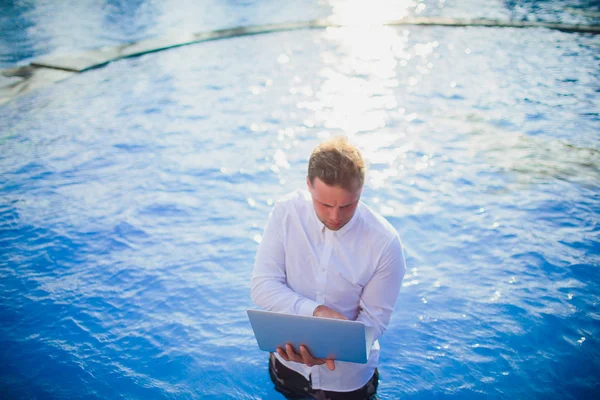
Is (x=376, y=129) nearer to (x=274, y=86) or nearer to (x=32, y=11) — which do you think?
(x=274, y=86)

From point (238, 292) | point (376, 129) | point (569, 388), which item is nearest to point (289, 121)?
point (376, 129)

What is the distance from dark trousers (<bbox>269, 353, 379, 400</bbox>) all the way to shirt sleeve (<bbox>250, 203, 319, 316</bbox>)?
0.45 m

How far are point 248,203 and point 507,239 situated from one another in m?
3.06

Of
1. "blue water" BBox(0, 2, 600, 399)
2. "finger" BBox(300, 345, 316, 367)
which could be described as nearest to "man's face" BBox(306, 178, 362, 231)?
"finger" BBox(300, 345, 316, 367)

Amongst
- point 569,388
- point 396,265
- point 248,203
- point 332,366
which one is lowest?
point 569,388

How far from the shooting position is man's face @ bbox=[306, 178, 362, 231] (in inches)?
75.3

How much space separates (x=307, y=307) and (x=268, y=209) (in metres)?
3.72

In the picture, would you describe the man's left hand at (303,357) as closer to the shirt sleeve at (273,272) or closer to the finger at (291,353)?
the finger at (291,353)

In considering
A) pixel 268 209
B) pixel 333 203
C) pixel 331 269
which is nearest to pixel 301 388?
pixel 331 269

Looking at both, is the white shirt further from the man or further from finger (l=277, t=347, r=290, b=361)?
finger (l=277, t=347, r=290, b=361)

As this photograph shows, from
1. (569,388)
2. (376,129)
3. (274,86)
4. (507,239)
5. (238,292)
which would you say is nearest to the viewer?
(569,388)

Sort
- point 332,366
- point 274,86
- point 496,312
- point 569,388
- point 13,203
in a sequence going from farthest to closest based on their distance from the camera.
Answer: point 274,86, point 13,203, point 496,312, point 569,388, point 332,366

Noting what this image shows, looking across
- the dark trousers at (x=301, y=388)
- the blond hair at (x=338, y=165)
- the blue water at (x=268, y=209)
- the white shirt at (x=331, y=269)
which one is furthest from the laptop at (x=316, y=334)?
the blue water at (x=268, y=209)

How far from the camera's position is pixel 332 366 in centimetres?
200
